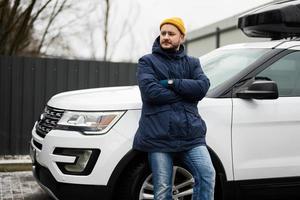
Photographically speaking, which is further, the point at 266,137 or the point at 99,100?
the point at 266,137

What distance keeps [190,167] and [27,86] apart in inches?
221

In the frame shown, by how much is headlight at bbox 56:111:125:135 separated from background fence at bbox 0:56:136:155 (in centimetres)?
472

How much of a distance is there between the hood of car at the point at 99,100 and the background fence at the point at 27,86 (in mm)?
4164

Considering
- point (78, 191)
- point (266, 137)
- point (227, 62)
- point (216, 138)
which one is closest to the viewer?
point (78, 191)

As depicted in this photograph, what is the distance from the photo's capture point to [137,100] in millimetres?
4285

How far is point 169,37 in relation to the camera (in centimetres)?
369

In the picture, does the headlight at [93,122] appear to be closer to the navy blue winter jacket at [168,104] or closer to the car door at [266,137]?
the navy blue winter jacket at [168,104]

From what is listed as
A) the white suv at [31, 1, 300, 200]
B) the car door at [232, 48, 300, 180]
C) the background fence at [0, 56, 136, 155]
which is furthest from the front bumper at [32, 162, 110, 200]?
the background fence at [0, 56, 136, 155]

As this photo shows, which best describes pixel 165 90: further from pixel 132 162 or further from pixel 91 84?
pixel 91 84

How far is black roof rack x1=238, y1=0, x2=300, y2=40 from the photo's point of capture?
5156mm

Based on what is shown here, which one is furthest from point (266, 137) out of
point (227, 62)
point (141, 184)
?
point (141, 184)

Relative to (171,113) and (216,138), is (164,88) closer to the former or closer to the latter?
(171,113)

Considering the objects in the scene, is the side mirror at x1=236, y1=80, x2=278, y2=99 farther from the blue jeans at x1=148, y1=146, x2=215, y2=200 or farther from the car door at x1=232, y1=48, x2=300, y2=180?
the blue jeans at x1=148, y1=146, x2=215, y2=200

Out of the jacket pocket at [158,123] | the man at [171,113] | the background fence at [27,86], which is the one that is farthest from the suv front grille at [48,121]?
the background fence at [27,86]
